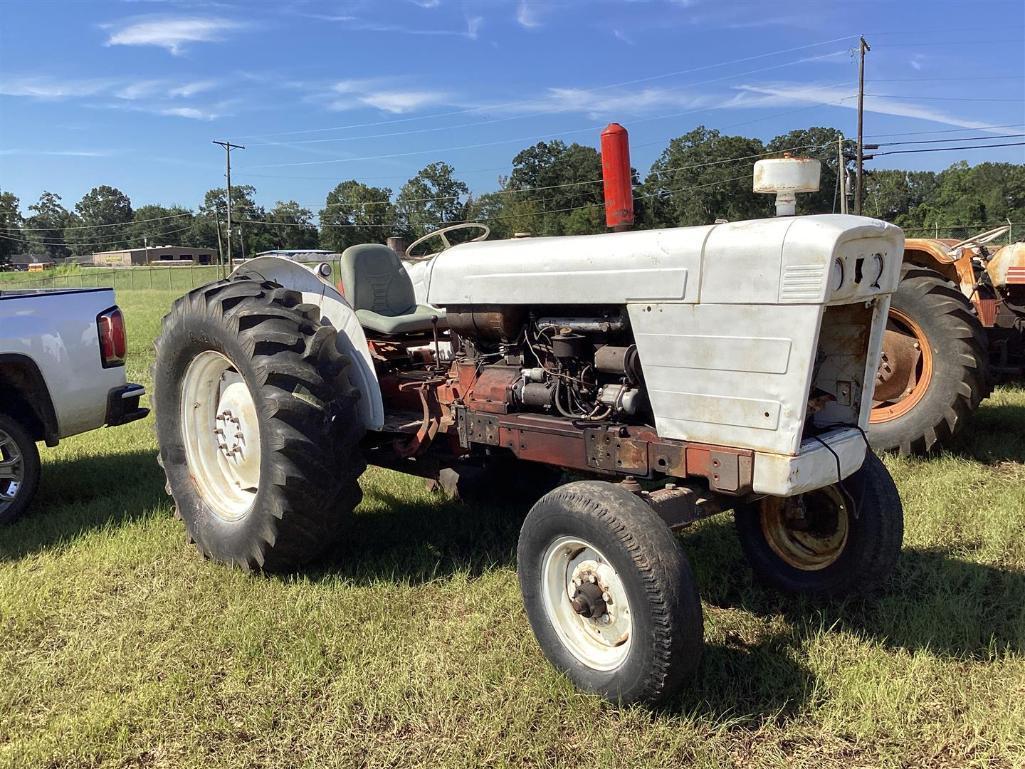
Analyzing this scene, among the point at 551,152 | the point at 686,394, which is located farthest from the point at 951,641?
the point at 551,152

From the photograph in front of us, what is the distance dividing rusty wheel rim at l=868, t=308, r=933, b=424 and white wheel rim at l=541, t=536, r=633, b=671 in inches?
135

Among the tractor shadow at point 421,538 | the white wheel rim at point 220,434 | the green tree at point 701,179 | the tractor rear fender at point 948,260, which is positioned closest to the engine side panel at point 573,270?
the white wheel rim at point 220,434

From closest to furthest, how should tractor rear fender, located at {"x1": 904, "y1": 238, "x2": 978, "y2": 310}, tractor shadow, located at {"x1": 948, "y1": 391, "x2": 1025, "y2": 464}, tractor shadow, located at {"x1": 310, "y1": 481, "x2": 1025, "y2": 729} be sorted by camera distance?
tractor shadow, located at {"x1": 310, "y1": 481, "x2": 1025, "y2": 729} → tractor shadow, located at {"x1": 948, "y1": 391, "x2": 1025, "y2": 464} → tractor rear fender, located at {"x1": 904, "y1": 238, "x2": 978, "y2": 310}

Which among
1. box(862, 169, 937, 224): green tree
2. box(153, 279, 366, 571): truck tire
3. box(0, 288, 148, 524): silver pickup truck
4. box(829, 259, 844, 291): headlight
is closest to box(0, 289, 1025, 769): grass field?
box(153, 279, 366, 571): truck tire

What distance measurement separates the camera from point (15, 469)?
456cm

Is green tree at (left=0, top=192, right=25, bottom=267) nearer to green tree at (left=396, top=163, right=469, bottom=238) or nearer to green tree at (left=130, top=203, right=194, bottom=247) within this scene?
green tree at (left=130, top=203, right=194, bottom=247)

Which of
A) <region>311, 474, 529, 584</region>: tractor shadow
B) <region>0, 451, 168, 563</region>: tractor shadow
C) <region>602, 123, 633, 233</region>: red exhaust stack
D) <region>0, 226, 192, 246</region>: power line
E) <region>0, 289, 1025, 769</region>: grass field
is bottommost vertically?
<region>0, 289, 1025, 769</region>: grass field

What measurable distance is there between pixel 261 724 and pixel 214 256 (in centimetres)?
10004

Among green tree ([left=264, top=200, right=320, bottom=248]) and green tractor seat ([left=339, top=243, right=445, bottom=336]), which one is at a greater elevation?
green tree ([left=264, top=200, right=320, bottom=248])

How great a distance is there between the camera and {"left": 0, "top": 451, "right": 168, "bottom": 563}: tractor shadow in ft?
14.0

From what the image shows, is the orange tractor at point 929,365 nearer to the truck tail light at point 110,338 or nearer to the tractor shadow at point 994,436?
the tractor shadow at point 994,436

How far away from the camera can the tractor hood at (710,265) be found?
2357mm

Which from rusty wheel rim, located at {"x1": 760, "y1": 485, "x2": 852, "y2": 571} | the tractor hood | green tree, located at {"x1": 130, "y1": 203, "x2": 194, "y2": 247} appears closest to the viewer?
the tractor hood

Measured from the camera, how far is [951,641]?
2920mm
